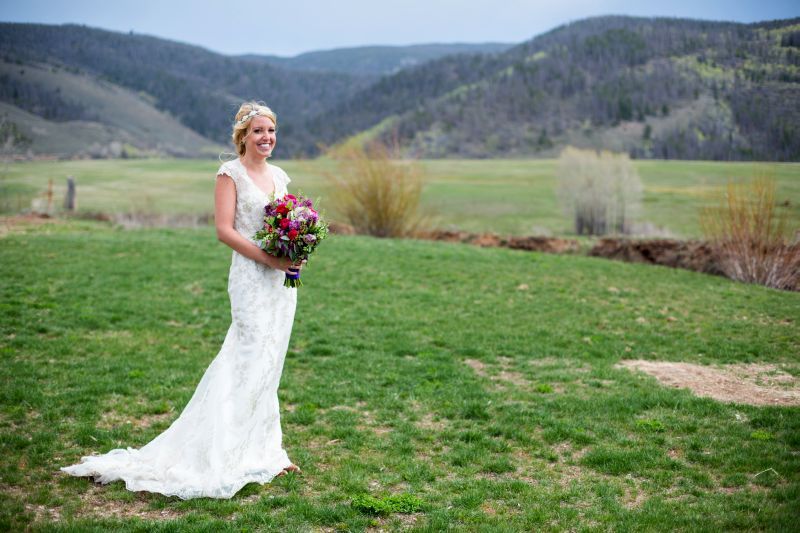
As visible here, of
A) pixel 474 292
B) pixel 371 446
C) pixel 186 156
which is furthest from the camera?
pixel 186 156

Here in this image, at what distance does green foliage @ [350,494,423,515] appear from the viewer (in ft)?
18.0

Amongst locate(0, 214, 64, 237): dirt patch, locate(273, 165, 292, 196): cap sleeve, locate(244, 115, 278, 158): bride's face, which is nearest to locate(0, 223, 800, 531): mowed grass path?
locate(273, 165, 292, 196): cap sleeve

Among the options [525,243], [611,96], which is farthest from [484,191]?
[611,96]

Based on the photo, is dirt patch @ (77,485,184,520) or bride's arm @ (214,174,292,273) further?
bride's arm @ (214,174,292,273)

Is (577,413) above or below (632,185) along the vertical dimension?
below

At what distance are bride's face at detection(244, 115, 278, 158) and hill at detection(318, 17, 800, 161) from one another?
2219cm

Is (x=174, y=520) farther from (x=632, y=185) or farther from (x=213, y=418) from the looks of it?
(x=632, y=185)

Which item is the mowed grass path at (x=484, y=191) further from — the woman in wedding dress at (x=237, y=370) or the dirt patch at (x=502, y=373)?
the woman in wedding dress at (x=237, y=370)

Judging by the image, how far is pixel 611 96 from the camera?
96.7 metres

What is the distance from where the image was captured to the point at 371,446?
23.3 ft

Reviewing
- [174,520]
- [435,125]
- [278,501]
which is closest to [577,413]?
[278,501]

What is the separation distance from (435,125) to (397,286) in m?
106

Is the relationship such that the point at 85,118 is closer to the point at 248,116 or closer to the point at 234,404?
the point at 248,116

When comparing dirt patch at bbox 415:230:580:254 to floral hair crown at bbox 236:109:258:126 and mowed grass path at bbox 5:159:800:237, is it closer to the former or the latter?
mowed grass path at bbox 5:159:800:237
